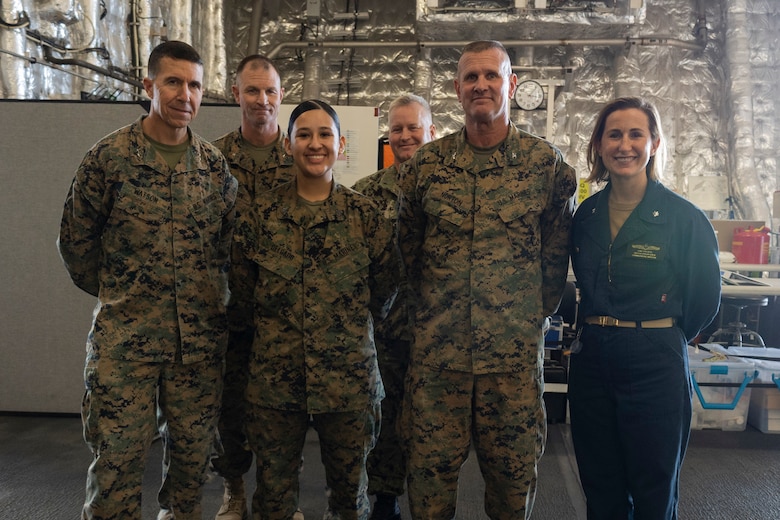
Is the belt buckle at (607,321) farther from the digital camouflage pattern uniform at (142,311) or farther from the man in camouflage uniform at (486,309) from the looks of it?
the digital camouflage pattern uniform at (142,311)

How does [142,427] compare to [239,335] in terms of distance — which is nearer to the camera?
[142,427]

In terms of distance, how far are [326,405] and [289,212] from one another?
0.59 metres

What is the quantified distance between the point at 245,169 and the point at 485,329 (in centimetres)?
106

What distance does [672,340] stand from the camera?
5.18 feet

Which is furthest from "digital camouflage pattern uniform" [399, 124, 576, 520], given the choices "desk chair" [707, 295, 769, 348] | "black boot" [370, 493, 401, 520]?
"desk chair" [707, 295, 769, 348]

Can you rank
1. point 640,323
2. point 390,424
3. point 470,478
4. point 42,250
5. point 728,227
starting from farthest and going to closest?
point 728,227 < point 42,250 < point 470,478 < point 390,424 < point 640,323

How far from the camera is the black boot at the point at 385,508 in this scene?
2.19 meters

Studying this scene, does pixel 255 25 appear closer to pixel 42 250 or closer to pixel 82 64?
pixel 82 64

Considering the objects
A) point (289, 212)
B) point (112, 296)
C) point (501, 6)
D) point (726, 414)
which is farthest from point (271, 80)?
point (501, 6)

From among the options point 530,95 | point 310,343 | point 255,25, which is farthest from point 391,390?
point 255,25

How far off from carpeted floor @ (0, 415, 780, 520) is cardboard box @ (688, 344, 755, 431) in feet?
0.30

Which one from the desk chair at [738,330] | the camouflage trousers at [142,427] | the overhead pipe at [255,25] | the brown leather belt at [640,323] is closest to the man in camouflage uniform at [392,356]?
the camouflage trousers at [142,427]

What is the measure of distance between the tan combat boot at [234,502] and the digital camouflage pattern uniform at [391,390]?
0.51 metres

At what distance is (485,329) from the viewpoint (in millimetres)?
1664
